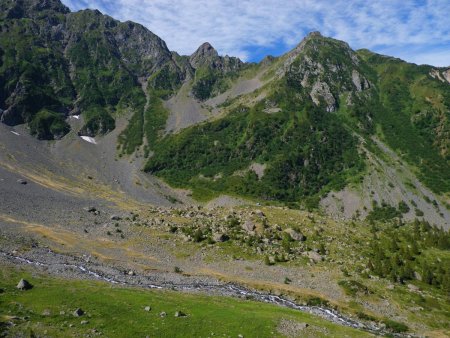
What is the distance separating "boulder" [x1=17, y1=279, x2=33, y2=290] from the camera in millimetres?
53562

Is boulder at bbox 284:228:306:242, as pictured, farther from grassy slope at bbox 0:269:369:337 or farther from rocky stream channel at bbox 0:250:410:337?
grassy slope at bbox 0:269:369:337

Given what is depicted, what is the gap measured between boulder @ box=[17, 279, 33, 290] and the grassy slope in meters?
0.78

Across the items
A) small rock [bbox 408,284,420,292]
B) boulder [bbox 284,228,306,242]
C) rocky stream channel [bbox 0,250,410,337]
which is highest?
boulder [bbox 284,228,306,242]

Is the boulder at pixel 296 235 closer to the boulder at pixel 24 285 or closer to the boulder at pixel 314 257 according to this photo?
the boulder at pixel 314 257

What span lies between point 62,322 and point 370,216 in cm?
17586

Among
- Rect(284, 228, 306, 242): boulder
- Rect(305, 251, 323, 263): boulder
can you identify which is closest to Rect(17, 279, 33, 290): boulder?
Rect(305, 251, 323, 263): boulder

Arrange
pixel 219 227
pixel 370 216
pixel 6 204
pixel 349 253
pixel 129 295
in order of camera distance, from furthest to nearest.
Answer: pixel 370 216 → pixel 6 204 → pixel 219 227 → pixel 349 253 → pixel 129 295

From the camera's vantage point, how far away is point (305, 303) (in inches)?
2606

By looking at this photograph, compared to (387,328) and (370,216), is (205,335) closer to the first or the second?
(387,328)

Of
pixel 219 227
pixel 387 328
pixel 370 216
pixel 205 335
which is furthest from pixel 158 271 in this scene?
pixel 370 216

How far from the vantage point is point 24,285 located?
177 ft

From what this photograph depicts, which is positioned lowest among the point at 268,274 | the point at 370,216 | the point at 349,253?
the point at 268,274

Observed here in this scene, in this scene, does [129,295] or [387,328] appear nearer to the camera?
[129,295]

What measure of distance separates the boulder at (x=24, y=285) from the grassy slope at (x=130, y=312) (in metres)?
0.78
